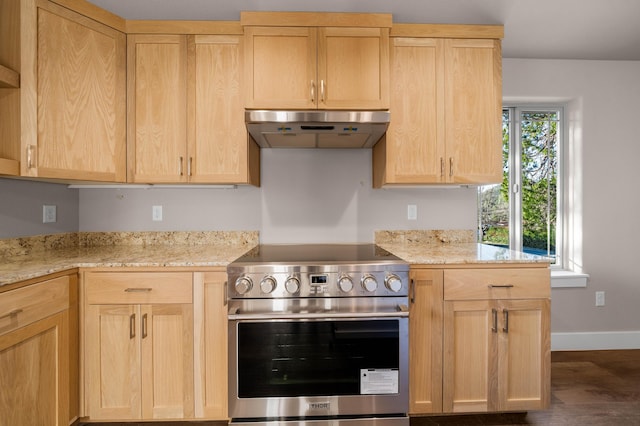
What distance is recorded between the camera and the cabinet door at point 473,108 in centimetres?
213

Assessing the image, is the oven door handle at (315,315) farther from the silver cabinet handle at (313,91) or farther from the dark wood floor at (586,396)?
the silver cabinet handle at (313,91)

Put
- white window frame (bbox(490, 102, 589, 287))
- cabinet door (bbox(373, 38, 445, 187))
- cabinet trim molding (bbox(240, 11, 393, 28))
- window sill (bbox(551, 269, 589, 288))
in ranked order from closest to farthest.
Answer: cabinet trim molding (bbox(240, 11, 393, 28))
cabinet door (bbox(373, 38, 445, 187))
window sill (bbox(551, 269, 589, 288))
white window frame (bbox(490, 102, 589, 287))

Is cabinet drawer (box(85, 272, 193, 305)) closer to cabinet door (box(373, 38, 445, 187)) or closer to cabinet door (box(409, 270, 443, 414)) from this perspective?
cabinet door (box(409, 270, 443, 414))

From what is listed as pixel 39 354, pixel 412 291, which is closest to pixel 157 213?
pixel 39 354

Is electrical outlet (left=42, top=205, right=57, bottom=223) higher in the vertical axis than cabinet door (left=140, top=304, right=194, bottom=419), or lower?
higher

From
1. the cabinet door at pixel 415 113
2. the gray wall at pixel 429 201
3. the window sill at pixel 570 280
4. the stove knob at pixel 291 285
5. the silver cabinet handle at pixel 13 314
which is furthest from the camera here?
the window sill at pixel 570 280

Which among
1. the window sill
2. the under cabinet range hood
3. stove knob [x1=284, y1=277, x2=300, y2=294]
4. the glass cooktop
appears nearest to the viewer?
stove knob [x1=284, y1=277, x2=300, y2=294]

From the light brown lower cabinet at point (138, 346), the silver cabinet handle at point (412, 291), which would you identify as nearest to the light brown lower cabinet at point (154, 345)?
the light brown lower cabinet at point (138, 346)

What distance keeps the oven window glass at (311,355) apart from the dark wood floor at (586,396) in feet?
1.69

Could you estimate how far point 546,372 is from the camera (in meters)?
1.80

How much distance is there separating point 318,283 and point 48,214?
6.05ft

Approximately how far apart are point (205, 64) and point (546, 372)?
2.66 meters

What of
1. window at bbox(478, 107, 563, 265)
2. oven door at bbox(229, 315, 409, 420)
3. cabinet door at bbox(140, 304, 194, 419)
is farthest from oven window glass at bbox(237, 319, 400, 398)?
window at bbox(478, 107, 563, 265)

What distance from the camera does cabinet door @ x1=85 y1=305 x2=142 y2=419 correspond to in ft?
5.62
